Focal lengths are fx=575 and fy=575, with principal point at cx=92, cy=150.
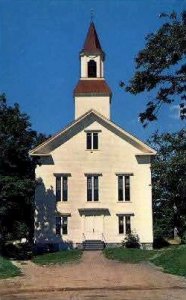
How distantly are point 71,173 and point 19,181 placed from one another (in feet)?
27.7

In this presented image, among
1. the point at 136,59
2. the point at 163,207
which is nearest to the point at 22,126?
the point at 163,207

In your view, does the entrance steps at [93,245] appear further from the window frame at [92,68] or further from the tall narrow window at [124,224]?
the window frame at [92,68]

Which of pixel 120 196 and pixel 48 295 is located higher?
pixel 120 196

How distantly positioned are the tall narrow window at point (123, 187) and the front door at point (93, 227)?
239 centimetres

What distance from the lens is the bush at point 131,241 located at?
148ft

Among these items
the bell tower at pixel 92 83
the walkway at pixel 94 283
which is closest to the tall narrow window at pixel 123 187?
the bell tower at pixel 92 83

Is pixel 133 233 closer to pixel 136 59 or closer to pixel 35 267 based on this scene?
pixel 35 267

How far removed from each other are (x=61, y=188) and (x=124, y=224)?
5.80 metres

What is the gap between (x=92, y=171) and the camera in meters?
46.3

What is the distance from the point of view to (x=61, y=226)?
45.7 m

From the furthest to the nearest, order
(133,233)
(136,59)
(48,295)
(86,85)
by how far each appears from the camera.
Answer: (86,85)
(133,233)
(48,295)
(136,59)

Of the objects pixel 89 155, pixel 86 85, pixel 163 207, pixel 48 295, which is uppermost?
pixel 86 85

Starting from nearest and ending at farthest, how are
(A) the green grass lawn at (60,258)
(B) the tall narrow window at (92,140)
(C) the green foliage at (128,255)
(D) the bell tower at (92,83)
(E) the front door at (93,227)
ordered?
(A) the green grass lawn at (60,258)
(C) the green foliage at (128,255)
(E) the front door at (93,227)
(B) the tall narrow window at (92,140)
(D) the bell tower at (92,83)

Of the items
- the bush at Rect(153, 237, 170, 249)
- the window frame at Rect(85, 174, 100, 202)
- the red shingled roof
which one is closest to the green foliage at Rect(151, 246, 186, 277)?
the window frame at Rect(85, 174, 100, 202)
